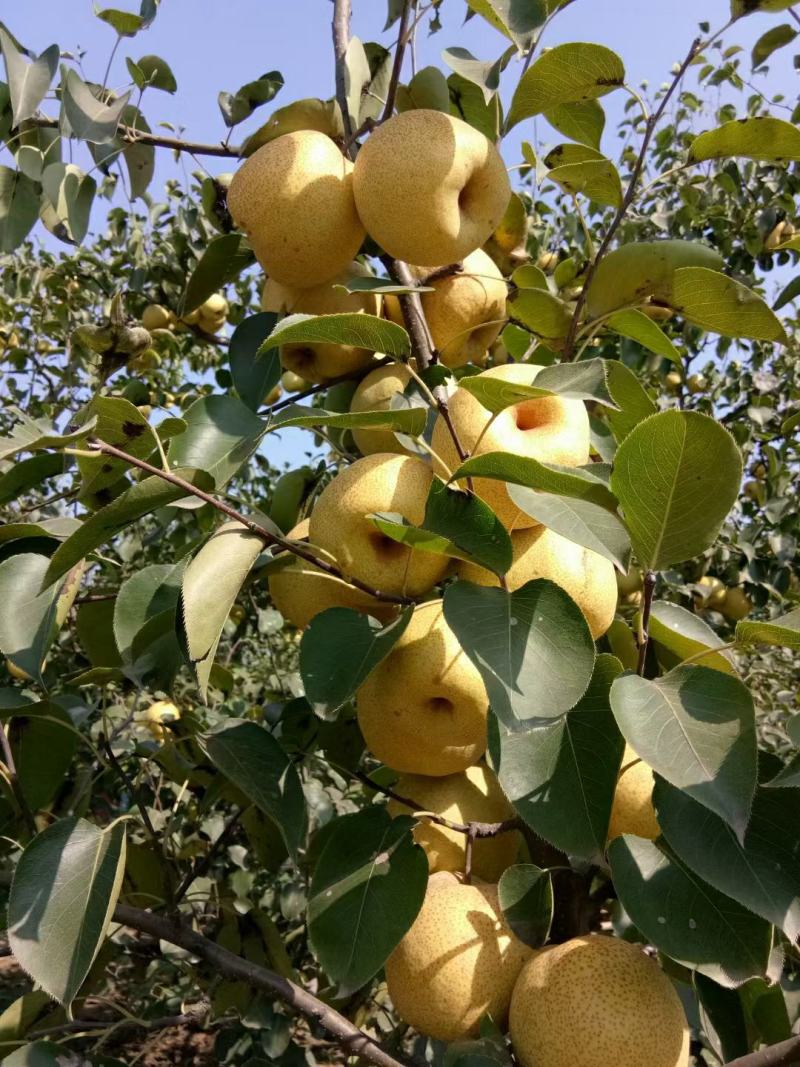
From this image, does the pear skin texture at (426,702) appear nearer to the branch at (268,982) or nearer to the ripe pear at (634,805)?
the ripe pear at (634,805)

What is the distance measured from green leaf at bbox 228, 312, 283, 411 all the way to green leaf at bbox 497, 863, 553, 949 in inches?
28.1

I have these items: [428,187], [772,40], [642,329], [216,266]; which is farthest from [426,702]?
[772,40]

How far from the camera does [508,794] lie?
0.93 metres

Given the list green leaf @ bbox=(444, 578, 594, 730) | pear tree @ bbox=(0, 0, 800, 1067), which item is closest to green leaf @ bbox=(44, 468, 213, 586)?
pear tree @ bbox=(0, 0, 800, 1067)

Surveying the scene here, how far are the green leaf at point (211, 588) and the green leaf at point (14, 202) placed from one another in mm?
852

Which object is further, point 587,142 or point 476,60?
point 587,142

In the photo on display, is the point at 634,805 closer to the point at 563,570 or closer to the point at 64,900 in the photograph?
the point at 563,570

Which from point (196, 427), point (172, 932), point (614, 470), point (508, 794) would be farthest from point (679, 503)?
point (172, 932)

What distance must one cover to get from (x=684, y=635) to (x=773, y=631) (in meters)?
0.18

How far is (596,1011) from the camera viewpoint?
100 centimetres

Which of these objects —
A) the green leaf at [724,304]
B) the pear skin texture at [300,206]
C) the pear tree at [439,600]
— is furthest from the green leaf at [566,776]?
the pear skin texture at [300,206]

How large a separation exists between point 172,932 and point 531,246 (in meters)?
2.07

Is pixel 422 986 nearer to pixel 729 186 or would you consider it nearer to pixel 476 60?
pixel 476 60

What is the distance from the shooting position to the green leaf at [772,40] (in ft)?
6.05
